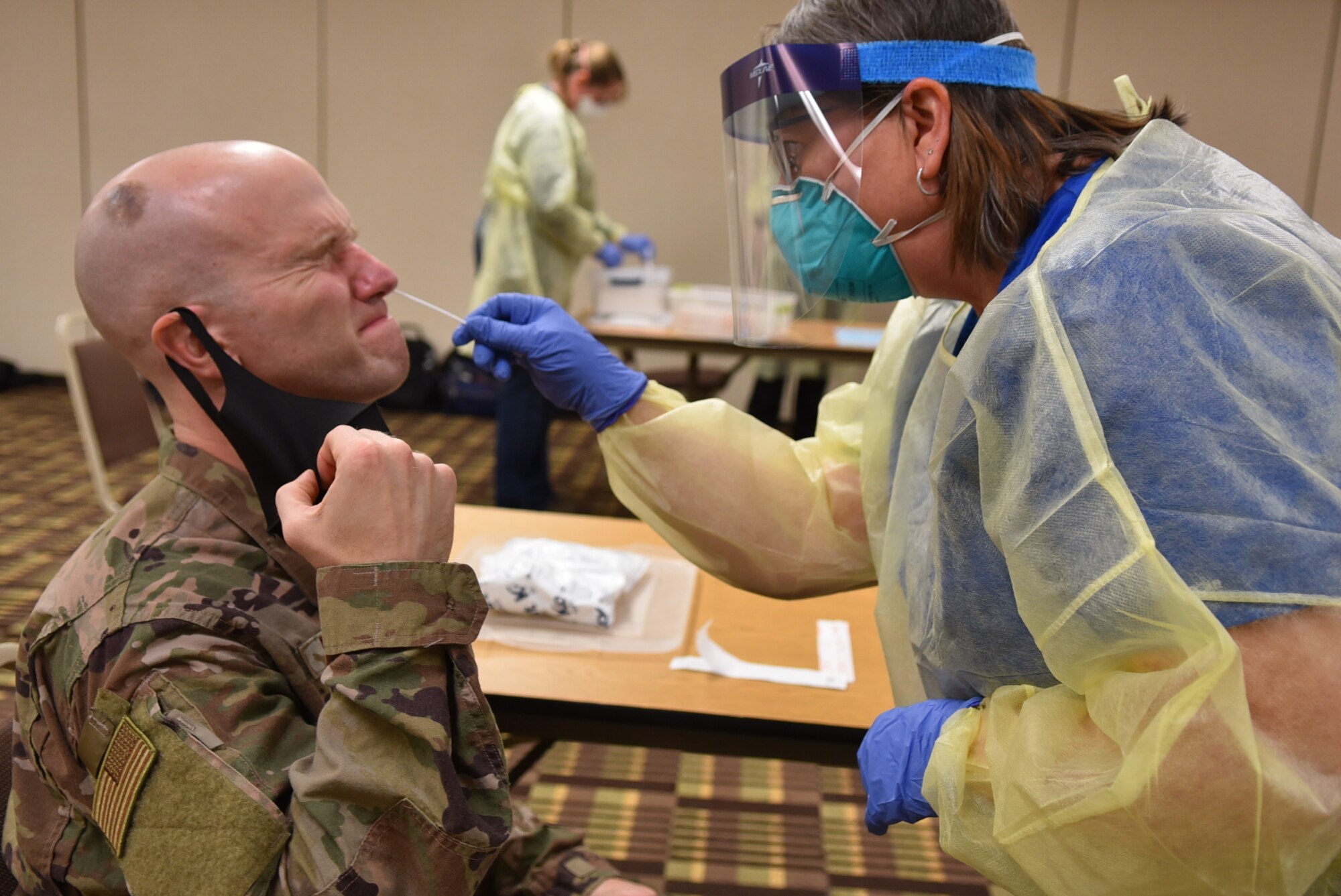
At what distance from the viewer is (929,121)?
1084 millimetres

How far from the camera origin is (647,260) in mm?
4758

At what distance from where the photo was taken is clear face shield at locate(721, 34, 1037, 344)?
3.54 ft

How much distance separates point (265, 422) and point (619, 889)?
2.26ft

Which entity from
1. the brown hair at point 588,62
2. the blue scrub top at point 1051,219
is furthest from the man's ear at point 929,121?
the brown hair at point 588,62

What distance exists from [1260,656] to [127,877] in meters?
0.97

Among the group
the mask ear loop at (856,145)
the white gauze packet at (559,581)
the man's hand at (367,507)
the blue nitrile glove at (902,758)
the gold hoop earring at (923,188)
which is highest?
the mask ear loop at (856,145)

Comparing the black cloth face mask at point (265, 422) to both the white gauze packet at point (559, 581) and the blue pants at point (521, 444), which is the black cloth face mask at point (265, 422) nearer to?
the white gauze packet at point (559, 581)

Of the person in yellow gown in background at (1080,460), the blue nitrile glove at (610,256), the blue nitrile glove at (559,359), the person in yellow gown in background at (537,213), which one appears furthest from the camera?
the blue nitrile glove at (610,256)

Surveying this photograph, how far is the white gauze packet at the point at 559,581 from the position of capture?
5.08ft

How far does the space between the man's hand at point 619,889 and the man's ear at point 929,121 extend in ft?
2.92

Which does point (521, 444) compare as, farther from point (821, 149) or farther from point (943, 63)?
point (943, 63)

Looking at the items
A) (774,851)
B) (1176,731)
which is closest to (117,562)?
(1176,731)

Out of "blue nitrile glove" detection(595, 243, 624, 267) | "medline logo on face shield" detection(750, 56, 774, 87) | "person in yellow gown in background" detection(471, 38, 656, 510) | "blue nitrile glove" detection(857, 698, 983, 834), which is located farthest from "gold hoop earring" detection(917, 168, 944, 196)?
"blue nitrile glove" detection(595, 243, 624, 267)

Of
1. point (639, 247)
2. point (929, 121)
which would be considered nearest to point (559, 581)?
point (929, 121)
